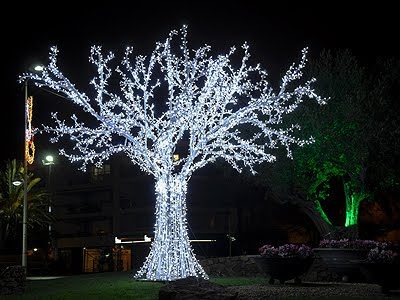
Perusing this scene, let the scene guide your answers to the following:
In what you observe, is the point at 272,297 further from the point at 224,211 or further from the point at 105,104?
the point at 224,211

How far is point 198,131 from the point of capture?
1777 cm

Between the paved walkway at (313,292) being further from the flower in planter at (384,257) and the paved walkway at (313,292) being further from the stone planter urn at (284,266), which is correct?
the flower in planter at (384,257)

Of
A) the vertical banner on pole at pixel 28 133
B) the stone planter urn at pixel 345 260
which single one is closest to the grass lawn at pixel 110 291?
the stone planter urn at pixel 345 260

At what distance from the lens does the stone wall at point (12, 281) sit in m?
16.5

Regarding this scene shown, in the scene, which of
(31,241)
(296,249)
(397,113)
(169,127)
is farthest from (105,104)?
(31,241)

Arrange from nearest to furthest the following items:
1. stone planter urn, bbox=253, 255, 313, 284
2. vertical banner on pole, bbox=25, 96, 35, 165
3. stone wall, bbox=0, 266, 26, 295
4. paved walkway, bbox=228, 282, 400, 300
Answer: paved walkway, bbox=228, 282, 400, 300, stone planter urn, bbox=253, 255, 313, 284, stone wall, bbox=0, 266, 26, 295, vertical banner on pole, bbox=25, 96, 35, 165

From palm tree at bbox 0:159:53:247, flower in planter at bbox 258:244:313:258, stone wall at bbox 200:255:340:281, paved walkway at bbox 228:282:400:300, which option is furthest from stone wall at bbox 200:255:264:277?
palm tree at bbox 0:159:53:247

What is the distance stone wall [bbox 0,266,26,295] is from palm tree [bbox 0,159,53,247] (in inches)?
831

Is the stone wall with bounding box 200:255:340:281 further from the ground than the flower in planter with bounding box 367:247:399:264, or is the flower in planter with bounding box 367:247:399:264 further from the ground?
the flower in planter with bounding box 367:247:399:264

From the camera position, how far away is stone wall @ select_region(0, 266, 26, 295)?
54.3 feet

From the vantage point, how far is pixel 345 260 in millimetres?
17406

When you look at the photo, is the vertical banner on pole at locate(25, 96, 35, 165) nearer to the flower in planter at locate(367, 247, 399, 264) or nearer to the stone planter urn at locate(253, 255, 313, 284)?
the stone planter urn at locate(253, 255, 313, 284)

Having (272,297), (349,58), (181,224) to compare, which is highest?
(349,58)

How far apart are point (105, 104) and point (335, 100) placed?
10.00m
